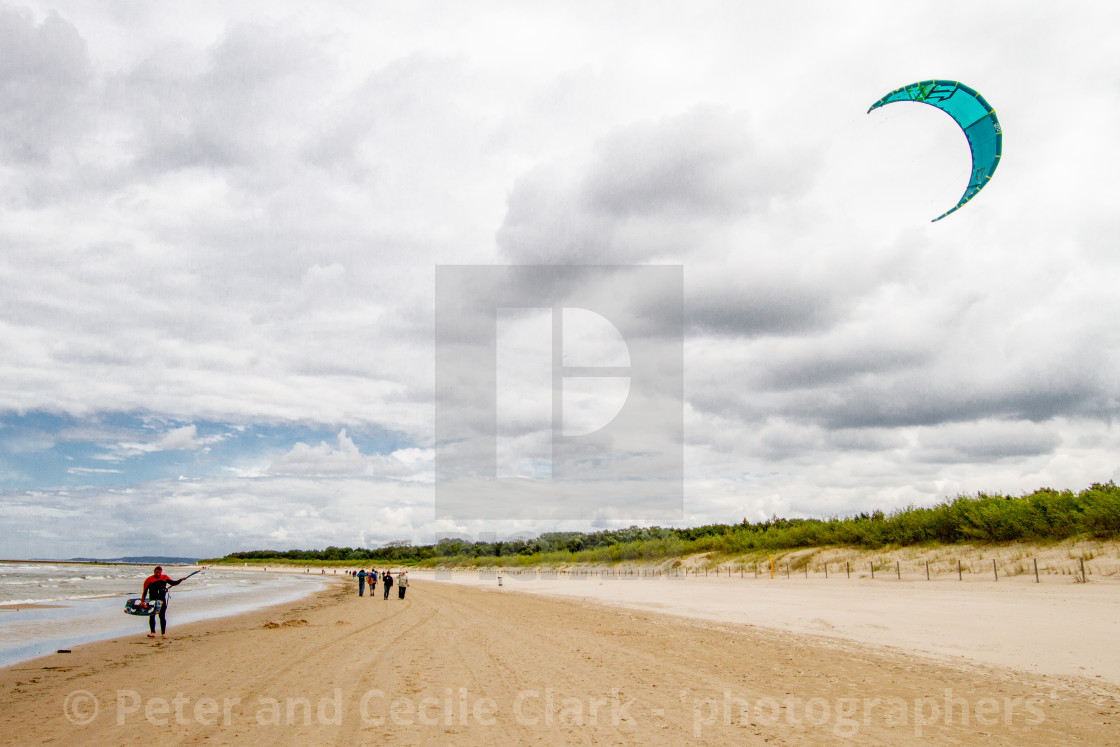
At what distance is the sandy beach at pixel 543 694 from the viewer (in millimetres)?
7820

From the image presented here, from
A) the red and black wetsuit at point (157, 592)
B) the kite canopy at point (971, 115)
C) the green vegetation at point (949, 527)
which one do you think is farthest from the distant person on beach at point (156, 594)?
the green vegetation at point (949, 527)

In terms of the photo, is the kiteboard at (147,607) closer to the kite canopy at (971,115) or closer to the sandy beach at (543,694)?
the sandy beach at (543,694)

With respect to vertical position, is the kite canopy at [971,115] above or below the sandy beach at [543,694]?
above

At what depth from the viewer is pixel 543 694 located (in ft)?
32.2

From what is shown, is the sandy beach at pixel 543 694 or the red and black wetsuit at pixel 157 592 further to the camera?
the red and black wetsuit at pixel 157 592

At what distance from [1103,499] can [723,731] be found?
3460cm

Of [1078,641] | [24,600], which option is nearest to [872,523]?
[1078,641]

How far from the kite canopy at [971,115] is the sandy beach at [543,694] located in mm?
11266

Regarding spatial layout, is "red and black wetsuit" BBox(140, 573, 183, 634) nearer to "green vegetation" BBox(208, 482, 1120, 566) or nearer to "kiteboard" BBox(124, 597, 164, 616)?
"kiteboard" BBox(124, 597, 164, 616)

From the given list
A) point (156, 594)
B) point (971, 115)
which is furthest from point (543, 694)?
point (971, 115)

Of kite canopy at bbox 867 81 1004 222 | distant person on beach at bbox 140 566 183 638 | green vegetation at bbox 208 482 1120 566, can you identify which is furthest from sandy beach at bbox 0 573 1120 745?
green vegetation at bbox 208 482 1120 566

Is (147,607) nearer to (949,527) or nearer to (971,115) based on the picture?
(971,115)

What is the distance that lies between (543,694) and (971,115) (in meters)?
17.5

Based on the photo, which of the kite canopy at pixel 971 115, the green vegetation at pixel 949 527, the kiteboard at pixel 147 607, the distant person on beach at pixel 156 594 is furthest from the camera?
the green vegetation at pixel 949 527
